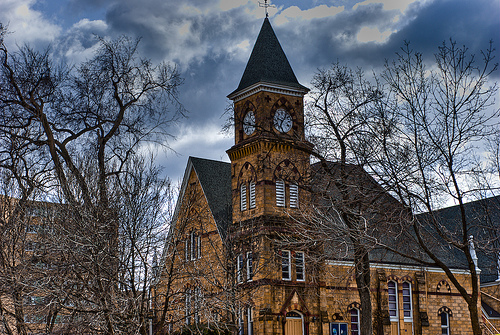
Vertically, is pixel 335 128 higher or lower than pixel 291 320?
higher

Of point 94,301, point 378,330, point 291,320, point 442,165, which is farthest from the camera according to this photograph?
point 378,330

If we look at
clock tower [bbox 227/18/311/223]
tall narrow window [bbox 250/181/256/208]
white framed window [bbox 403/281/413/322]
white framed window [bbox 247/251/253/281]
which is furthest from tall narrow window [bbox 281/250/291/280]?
white framed window [bbox 403/281/413/322]

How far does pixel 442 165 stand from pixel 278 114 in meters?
18.3

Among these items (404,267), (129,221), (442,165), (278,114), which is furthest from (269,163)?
(129,221)

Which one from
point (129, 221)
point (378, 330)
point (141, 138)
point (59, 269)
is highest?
Result: point (141, 138)

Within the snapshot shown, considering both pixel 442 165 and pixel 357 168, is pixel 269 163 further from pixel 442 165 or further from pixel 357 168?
pixel 442 165

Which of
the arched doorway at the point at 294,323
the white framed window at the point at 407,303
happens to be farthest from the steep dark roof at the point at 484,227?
the arched doorway at the point at 294,323

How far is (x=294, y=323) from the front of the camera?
120ft

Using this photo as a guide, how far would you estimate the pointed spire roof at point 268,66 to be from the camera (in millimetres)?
38281

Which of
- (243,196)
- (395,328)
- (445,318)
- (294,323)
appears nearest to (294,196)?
(243,196)

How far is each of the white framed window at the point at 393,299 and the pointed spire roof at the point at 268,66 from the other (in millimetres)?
14202

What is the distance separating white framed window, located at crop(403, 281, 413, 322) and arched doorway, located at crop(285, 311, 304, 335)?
29.4ft

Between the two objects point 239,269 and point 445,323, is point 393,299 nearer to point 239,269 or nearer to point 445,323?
point 445,323

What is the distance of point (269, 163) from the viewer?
120 feet
